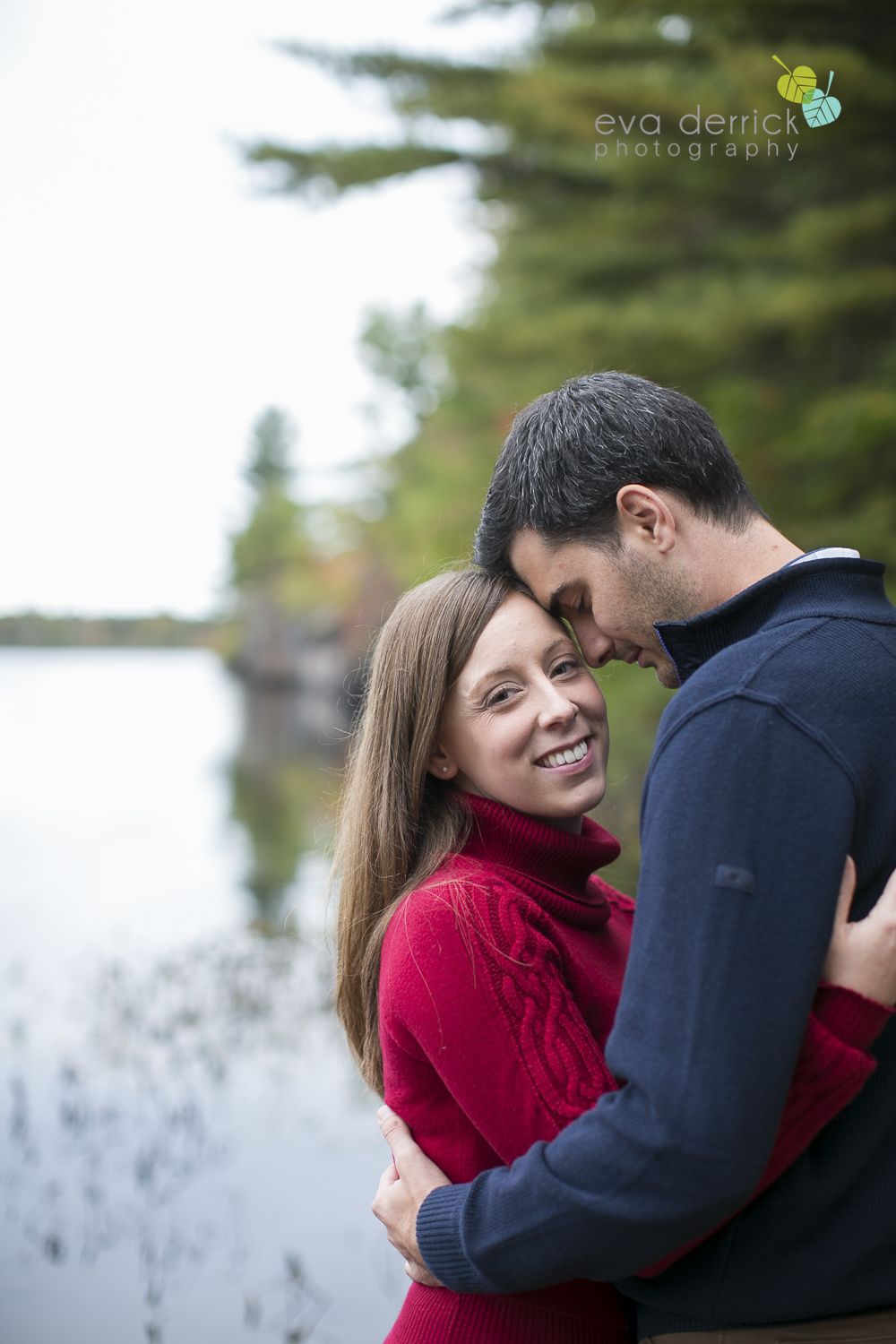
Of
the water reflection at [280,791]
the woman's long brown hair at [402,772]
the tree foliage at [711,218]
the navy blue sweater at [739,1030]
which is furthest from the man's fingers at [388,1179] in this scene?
the tree foliage at [711,218]

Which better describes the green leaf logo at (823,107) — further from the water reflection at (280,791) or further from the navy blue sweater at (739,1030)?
the navy blue sweater at (739,1030)

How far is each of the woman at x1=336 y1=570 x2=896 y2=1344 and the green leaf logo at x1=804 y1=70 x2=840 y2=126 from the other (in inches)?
203

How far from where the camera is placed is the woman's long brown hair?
6.87ft

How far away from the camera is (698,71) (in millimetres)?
7637

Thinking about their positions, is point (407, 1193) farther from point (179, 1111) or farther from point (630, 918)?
point (179, 1111)

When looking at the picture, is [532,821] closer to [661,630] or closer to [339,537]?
[661,630]

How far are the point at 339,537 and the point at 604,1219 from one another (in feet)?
128

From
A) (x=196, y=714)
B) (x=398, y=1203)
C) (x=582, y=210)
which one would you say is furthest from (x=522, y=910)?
(x=196, y=714)

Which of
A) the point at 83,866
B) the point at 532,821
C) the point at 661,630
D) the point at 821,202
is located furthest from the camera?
the point at 83,866

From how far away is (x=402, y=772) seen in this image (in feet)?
7.03

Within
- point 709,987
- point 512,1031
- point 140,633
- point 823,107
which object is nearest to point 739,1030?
point 709,987

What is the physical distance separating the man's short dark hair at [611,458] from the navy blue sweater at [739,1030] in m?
0.35

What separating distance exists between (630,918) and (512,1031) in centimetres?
71

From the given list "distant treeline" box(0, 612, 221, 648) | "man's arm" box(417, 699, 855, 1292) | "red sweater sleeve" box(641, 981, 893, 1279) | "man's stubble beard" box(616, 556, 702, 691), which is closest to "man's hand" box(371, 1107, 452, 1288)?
"man's arm" box(417, 699, 855, 1292)
